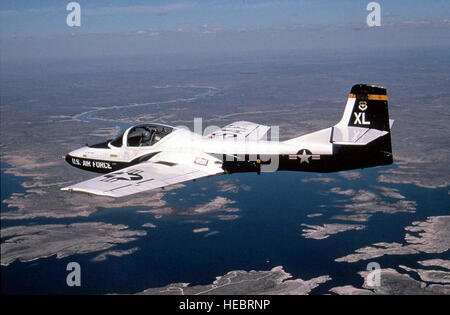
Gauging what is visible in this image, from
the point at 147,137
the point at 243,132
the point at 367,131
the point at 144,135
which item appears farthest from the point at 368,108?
the point at 144,135

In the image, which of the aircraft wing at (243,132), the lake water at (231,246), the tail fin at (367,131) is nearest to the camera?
the tail fin at (367,131)

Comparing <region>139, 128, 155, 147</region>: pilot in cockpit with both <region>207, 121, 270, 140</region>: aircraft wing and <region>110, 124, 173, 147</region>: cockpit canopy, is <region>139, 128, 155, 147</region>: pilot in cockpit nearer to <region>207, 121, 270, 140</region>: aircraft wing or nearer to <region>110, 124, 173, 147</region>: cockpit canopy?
<region>110, 124, 173, 147</region>: cockpit canopy

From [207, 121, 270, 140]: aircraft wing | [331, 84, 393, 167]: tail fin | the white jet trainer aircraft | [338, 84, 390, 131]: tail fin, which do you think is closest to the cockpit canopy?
the white jet trainer aircraft

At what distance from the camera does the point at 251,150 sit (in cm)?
2109

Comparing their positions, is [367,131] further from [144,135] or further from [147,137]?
[144,135]

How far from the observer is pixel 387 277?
45594 millimetres

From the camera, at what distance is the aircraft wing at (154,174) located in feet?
53.8

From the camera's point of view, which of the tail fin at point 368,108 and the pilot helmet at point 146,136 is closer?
the tail fin at point 368,108

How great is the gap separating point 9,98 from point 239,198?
18224 cm

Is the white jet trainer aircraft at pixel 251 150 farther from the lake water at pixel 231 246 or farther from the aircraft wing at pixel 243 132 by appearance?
the lake water at pixel 231 246

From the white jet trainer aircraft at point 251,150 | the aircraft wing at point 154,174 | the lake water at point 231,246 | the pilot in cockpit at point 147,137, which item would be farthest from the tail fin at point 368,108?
the lake water at point 231,246

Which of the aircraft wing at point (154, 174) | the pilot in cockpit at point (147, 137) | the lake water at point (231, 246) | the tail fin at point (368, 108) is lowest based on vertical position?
the lake water at point (231, 246)

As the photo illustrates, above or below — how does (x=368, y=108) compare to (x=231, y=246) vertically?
above

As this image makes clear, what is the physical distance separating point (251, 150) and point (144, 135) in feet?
21.7
